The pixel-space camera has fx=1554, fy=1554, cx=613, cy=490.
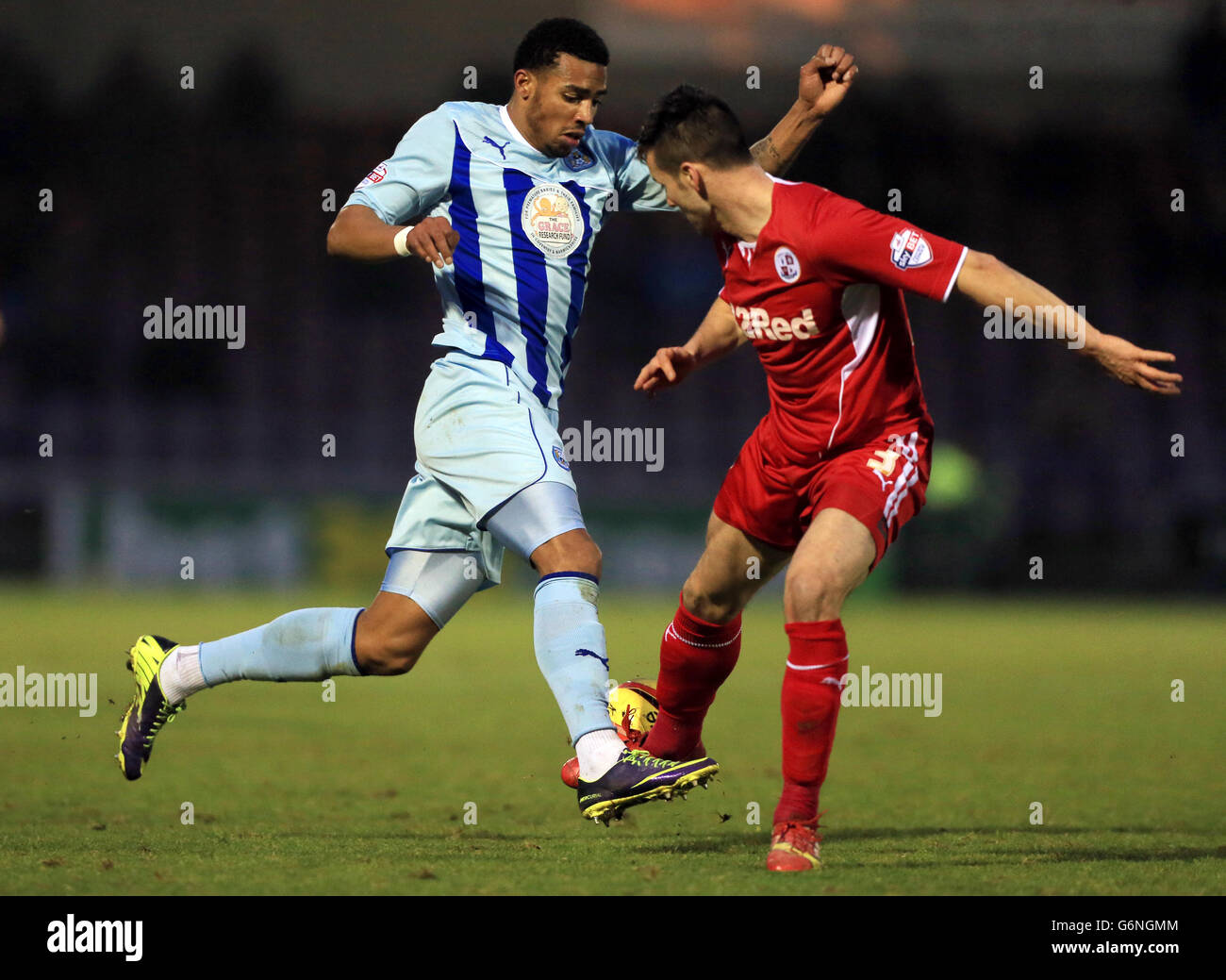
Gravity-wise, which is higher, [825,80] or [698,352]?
[825,80]

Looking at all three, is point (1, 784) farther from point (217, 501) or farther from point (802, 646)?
point (217, 501)

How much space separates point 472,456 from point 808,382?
3.43 ft

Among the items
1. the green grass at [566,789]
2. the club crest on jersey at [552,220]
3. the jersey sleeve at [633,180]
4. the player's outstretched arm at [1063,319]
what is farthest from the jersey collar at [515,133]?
the green grass at [566,789]

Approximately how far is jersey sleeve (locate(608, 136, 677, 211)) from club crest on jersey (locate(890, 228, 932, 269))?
125cm

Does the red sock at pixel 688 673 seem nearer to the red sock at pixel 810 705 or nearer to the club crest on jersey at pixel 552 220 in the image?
the red sock at pixel 810 705

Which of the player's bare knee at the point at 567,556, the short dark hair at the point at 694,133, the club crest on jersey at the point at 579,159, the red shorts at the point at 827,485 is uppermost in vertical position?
the club crest on jersey at the point at 579,159

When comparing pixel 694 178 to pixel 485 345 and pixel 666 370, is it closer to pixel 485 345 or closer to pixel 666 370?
pixel 666 370

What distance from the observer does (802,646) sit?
13.8ft

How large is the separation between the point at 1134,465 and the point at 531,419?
19228 millimetres

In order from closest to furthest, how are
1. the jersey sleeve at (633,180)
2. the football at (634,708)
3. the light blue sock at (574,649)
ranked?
the light blue sock at (574,649) → the jersey sleeve at (633,180) → the football at (634,708)

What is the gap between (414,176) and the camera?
498cm

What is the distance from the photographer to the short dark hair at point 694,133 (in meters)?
4.47

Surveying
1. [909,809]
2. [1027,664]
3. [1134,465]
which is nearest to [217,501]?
[1027,664]

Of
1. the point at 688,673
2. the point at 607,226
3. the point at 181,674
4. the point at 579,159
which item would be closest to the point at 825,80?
the point at 579,159
